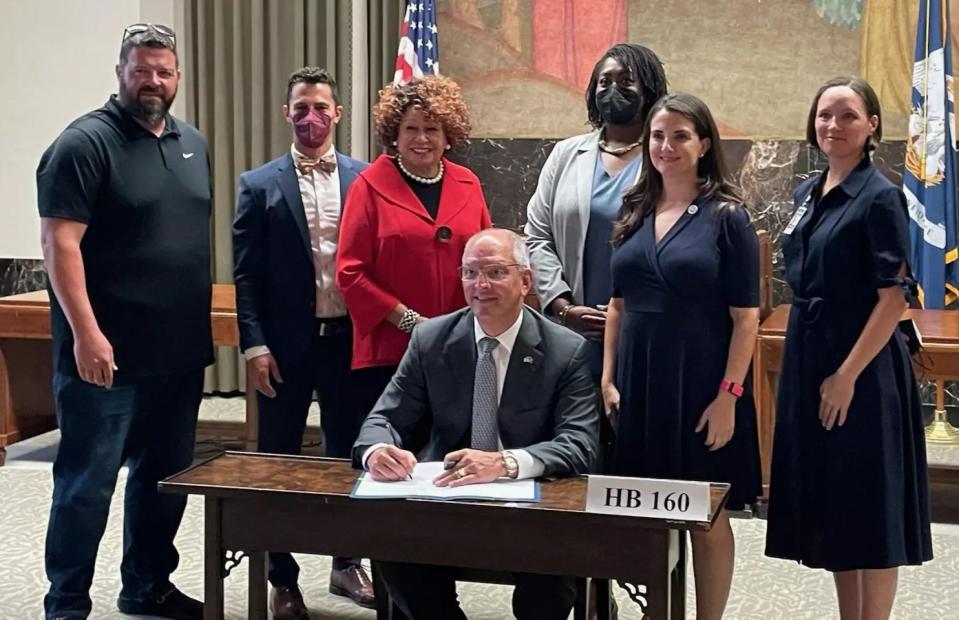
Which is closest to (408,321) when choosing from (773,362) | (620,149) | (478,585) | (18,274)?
(620,149)

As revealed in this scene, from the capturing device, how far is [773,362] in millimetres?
4496

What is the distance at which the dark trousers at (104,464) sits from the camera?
3.06 m

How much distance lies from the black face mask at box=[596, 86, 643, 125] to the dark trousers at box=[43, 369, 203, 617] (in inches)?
54.4

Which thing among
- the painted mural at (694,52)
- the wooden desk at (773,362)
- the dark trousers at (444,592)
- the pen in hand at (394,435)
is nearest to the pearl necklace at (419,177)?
the pen in hand at (394,435)

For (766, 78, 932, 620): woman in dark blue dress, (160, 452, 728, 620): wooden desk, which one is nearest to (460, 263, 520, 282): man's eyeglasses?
(160, 452, 728, 620): wooden desk

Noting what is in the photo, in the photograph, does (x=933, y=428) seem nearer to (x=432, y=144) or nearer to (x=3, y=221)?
(x=432, y=144)

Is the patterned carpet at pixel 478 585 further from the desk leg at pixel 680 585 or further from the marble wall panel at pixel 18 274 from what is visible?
the marble wall panel at pixel 18 274

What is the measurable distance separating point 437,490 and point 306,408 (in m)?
1.11

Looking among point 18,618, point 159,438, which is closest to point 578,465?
point 159,438

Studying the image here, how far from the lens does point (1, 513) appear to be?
447 cm

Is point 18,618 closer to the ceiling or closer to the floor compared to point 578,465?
closer to the floor

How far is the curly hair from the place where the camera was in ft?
10.3

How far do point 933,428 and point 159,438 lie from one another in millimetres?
4068

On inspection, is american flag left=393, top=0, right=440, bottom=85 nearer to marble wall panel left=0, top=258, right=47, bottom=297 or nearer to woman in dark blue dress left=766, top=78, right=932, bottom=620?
marble wall panel left=0, top=258, right=47, bottom=297
